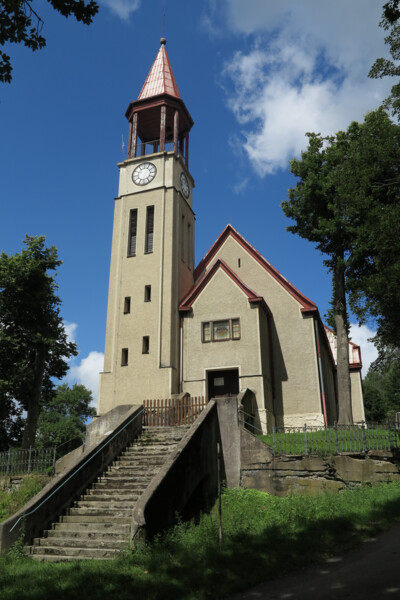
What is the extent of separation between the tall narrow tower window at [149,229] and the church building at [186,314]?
0.06 meters

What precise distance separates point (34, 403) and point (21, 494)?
10.8 m

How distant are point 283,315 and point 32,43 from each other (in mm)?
20303

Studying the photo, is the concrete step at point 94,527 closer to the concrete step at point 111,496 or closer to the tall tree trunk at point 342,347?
the concrete step at point 111,496

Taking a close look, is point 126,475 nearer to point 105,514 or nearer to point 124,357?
point 105,514

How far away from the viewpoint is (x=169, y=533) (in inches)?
436

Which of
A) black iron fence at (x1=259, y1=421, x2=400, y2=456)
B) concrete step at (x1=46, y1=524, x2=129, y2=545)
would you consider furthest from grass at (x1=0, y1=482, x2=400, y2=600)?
black iron fence at (x1=259, y1=421, x2=400, y2=456)

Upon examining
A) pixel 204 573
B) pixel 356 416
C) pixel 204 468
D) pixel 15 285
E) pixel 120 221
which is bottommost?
pixel 204 573

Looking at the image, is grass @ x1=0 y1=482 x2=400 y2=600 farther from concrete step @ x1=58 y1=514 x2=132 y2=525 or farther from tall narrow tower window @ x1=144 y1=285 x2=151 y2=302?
tall narrow tower window @ x1=144 y1=285 x2=151 y2=302

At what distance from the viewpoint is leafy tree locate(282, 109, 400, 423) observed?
18203mm

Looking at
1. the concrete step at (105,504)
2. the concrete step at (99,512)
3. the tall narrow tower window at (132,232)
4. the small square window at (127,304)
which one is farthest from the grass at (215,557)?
the tall narrow tower window at (132,232)

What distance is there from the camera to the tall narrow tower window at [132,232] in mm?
27484

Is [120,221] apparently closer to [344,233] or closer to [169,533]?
[344,233]

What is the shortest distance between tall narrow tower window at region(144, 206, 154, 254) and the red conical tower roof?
296 inches

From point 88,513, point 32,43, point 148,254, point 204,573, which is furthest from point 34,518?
point 148,254
